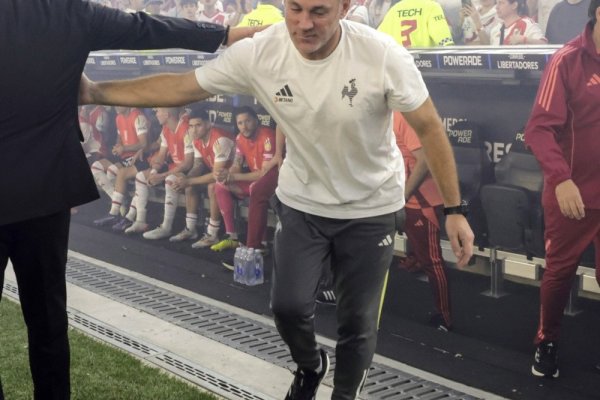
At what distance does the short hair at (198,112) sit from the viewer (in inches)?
336

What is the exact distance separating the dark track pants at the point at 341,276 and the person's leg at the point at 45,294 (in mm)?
Result: 819

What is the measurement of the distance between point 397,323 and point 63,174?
2815 mm

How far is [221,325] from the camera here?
5699 millimetres

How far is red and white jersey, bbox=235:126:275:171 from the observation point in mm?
7555

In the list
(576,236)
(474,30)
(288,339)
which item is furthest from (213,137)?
(288,339)

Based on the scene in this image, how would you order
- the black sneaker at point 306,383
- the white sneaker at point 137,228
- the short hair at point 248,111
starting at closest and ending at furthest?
the black sneaker at point 306,383, the short hair at point 248,111, the white sneaker at point 137,228

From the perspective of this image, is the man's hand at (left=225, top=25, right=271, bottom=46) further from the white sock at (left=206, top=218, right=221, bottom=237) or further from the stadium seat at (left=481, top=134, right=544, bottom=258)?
the white sock at (left=206, top=218, right=221, bottom=237)

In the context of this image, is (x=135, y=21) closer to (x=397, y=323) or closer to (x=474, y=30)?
(x=397, y=323)

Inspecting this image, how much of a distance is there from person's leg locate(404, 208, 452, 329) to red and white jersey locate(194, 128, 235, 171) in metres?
2.57

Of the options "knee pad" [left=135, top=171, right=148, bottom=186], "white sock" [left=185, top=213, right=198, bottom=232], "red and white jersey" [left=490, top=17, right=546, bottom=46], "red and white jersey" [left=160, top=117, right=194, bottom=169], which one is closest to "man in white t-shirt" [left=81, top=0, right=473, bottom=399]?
"red and white jersey" [left=490, top=17, right=546, bottom=46]

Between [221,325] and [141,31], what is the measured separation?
2581 mm

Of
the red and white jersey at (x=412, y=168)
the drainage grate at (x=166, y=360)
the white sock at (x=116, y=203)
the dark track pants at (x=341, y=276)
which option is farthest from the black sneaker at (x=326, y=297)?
the white sock at (x=116, y=203)

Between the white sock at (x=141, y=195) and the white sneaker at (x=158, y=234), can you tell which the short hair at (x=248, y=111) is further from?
the white sock at (x=141, y=195)

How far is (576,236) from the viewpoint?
15.6 ft
